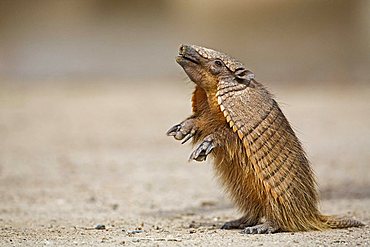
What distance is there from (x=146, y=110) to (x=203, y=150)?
956 centimetres

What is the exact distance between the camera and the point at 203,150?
4988mm

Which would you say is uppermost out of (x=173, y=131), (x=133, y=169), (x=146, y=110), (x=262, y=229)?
(x=146, y=110)

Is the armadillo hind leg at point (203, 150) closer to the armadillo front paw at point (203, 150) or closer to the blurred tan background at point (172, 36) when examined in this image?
the armadillo front paw at point (203, 150)

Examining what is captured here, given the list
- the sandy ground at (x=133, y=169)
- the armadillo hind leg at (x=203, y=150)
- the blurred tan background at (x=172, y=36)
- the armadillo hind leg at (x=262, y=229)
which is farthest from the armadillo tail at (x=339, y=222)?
the blurred tan background at (x=172, y=36)

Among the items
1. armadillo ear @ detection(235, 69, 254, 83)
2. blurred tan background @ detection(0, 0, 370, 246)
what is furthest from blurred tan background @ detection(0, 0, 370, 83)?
armadillo ear @ detection(235, 69, 254, 83)

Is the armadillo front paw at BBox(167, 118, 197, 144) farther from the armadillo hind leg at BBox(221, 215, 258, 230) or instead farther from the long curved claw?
the armadillo hind leg at BBox(221, 215, 258, 230)

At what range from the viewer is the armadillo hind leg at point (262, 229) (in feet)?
16.9

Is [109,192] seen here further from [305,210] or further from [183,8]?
[183,8]

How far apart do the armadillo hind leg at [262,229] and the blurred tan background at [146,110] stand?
0.14 meters

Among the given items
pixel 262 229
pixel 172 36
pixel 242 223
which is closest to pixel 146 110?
pixel 172 36

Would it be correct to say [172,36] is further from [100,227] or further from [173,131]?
[173,131]

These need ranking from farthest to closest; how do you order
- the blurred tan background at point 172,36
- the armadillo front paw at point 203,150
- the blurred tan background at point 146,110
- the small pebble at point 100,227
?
1. the blurred tan background at point 172,36
2. the blurred tan background at point 146,110
3. the small pebble at point 100,227
4. the armadillo front paw at point 203,150

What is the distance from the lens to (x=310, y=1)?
65.0 feet

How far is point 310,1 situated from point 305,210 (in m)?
15.1
